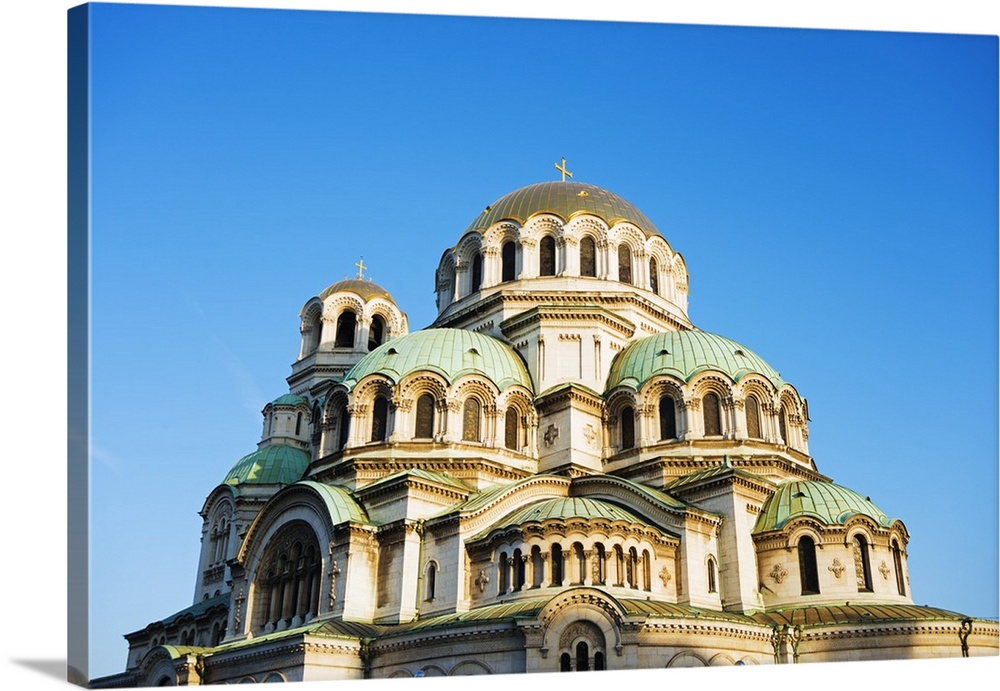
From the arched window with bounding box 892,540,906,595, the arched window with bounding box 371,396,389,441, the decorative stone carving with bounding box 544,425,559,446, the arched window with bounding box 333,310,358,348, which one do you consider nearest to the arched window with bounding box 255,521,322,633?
the arched window with bounding box 371,396,389,441

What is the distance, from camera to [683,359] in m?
26.9

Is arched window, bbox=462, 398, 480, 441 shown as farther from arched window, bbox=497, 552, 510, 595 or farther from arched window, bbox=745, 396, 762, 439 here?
arched window, bbox=745, 396, 762, 439

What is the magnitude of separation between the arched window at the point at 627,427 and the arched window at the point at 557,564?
18.0ft

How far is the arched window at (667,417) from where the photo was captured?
86.6 ft

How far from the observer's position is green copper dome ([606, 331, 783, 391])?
2664cm

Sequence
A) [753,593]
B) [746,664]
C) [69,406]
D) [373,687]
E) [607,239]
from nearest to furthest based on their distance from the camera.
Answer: [69,406], [373,687], [746,664], [753,593], [607,239]

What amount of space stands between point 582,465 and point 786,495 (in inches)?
193

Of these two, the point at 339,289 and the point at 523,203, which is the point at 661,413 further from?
the point at 339,289

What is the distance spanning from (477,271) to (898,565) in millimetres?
14542

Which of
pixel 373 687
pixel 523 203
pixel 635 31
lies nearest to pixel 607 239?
pixel 523 203

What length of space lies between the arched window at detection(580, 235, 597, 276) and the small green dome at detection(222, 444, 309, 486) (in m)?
10.5

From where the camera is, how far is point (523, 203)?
31750mm

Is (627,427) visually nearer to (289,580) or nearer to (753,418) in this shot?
(753,418)

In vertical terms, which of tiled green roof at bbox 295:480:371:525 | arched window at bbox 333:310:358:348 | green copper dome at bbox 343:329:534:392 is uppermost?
arched window at bbox 333:310:358:348
